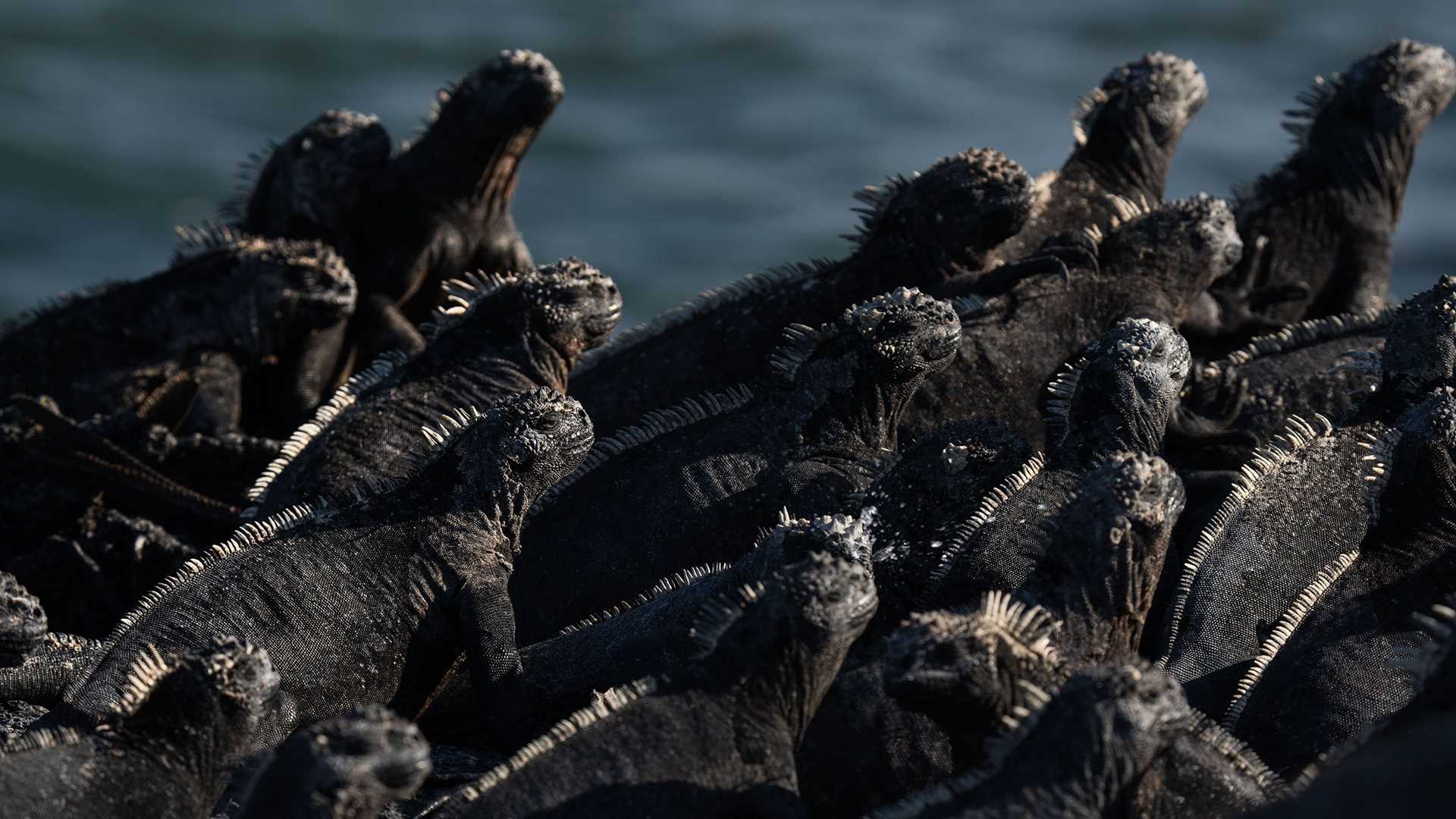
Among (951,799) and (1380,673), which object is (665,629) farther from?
(1380,673)

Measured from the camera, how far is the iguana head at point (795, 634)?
536 centimetres

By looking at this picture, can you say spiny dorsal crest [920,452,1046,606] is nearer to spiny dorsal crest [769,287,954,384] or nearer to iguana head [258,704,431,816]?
spiny dorsal crest [769,287,954,384]

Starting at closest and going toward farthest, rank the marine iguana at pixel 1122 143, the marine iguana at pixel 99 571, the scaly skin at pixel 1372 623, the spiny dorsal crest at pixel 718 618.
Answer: the spiny dorsal crest at pixel 718 618 < the scaly skin at pixel 1372 623 < the marine iguana at pixel 99 571 < the marine iguana at pixel 1122 143

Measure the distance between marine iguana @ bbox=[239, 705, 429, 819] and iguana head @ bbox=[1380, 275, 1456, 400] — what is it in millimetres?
3420

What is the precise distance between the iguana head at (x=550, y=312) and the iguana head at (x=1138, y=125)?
239 centimetres

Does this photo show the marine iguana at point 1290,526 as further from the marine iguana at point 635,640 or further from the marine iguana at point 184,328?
the marine iguana at point 184,328

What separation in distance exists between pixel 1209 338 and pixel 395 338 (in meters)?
3.28

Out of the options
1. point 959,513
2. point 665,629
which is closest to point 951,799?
point 665,629

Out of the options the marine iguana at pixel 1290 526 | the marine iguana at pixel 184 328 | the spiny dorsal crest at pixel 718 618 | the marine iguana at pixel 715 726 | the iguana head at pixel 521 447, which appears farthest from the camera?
the marine iguana at pixel 184 328

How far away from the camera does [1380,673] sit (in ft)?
19.2

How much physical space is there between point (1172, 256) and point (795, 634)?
10.8 ft

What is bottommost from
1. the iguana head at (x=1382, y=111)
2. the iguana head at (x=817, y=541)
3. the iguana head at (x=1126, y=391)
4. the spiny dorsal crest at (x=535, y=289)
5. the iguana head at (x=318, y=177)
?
the iguana head at (x=817, y=541)

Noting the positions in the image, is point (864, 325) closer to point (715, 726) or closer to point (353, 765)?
point (715, 726)

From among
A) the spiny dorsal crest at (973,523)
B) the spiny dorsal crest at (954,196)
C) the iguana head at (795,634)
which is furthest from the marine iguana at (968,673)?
the spiny dorsal crest at (954,196)
